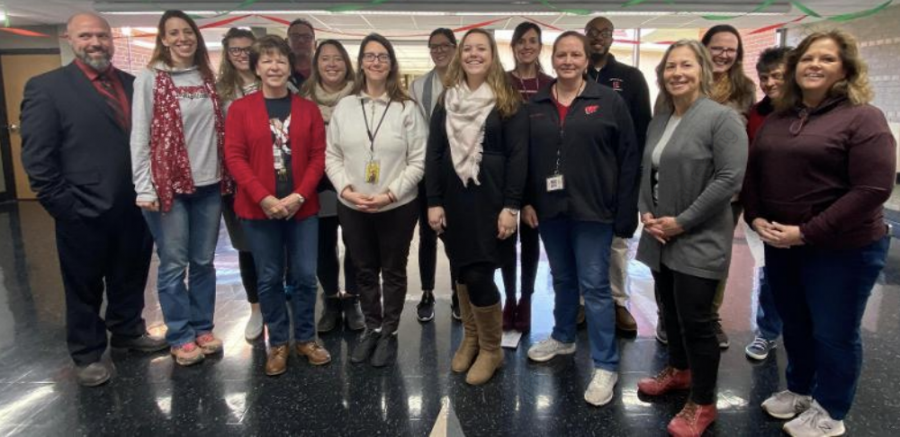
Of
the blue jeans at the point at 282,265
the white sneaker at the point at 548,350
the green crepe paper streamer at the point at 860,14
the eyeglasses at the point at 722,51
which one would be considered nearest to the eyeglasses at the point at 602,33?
the eyeglasses at the point at 722,51

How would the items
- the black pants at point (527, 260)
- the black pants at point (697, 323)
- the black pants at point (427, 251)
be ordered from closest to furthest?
the black pants at point (697, 323) → the black pants at point (527, 260) → the black pants at point (427, 251)

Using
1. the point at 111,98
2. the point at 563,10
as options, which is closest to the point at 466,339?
the point at 111,98

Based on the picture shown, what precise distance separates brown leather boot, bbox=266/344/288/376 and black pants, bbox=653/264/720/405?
1762 mm

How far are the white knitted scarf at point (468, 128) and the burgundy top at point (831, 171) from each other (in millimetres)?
1035

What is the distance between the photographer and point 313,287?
2.58 meters

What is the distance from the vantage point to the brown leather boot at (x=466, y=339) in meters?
2.47

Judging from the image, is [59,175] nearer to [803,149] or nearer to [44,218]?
[803,149]

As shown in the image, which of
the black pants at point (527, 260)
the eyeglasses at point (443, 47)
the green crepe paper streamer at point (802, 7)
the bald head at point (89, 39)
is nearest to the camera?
the bald head at point (89, 39)

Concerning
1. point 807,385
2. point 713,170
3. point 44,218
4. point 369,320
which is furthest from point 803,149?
point 44,218

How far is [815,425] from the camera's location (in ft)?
6.43

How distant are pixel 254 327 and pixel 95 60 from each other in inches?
60.3

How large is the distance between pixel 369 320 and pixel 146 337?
3.99 ft

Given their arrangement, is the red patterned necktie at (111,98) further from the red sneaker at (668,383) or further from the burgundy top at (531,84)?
the red sneaker at (668,383)

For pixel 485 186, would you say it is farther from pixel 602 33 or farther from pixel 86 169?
pixel 86 169
